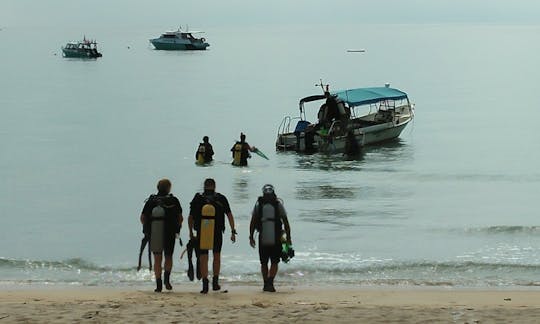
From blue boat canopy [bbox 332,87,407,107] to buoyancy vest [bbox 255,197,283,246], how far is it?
2676cm

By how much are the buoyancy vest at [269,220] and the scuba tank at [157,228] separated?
1252 mm

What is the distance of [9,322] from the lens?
35.1 feet

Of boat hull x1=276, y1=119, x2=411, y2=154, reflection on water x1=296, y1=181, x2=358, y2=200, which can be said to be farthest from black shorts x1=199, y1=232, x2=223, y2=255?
boat hull x1=276, y1=119, x2=411, y2=154

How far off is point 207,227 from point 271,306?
1.42 m

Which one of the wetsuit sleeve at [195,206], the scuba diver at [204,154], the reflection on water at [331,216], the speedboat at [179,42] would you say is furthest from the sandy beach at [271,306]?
the speedboat at [179,42]

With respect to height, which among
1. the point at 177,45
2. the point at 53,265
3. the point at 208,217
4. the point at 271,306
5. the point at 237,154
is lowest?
the point at 53,265

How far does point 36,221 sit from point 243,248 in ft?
24.4

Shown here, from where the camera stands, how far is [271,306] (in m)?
11.8

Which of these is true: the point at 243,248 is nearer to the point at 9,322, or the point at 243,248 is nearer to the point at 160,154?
the point at 9,322

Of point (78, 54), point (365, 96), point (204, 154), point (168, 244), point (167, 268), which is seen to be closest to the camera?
point (168, 244)

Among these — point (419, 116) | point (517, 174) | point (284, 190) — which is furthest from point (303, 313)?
point (419, 116)

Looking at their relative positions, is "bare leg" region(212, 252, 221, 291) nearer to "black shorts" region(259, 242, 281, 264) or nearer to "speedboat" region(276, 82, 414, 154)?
"black shorts" region(259, 242, 281, 264)

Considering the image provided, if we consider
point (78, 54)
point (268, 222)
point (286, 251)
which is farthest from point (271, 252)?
point (78, 54)

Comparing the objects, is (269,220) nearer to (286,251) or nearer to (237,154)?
(286,251)
